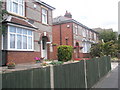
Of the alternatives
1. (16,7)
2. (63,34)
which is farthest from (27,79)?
(63,34)

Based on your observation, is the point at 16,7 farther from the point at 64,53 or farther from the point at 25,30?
the point at 64,53

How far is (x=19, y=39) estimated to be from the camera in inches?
456

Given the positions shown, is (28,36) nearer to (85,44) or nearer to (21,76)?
(21,76)

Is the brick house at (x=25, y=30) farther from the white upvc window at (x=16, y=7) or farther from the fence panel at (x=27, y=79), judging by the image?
the fence panel at (x=27, y=79)

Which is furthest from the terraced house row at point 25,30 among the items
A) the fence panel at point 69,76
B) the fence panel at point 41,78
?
the fence panel at point 41,78

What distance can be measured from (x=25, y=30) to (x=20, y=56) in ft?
7.70

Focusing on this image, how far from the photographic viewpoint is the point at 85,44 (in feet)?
95.8

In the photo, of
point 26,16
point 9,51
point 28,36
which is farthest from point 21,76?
point 26,16

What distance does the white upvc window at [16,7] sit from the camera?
1171cm

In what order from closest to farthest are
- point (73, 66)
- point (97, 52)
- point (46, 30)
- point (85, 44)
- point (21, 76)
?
point (21, 76)
point (73, 66)
point (46, 30)
point (97, 52)
point (85, 44)

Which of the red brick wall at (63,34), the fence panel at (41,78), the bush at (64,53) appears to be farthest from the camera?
the red brick wall at (63,34)

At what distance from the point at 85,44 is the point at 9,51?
68.9 feet

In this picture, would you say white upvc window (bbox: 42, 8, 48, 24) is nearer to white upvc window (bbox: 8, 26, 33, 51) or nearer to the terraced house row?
the terraced house row

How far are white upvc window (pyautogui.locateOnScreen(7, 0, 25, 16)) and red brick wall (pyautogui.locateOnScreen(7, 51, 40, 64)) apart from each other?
3.76 meters
